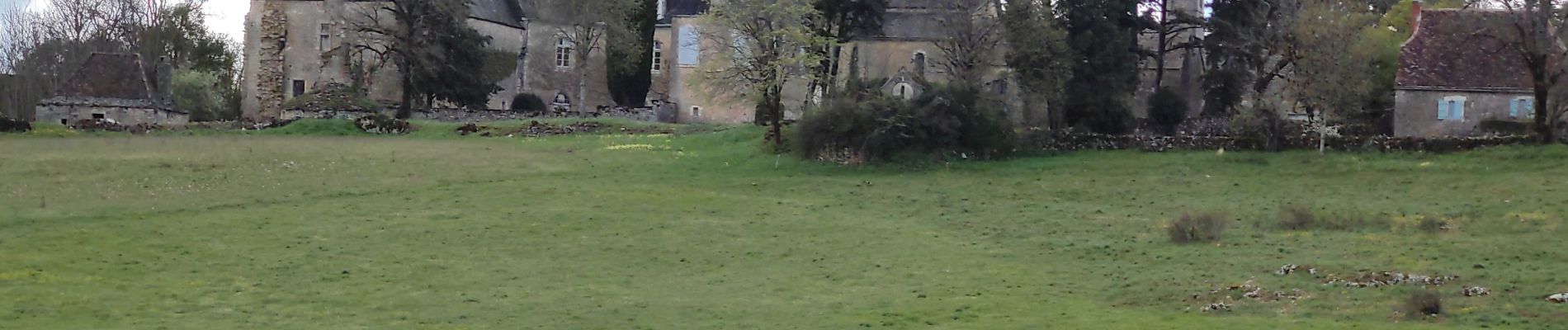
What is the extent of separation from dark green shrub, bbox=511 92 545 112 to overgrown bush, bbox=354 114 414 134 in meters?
18.3

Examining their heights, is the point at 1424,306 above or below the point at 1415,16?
below

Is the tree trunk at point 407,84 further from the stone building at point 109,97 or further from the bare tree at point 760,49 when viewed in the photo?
the bare tree at point 760,49

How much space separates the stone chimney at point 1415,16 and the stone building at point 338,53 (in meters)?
36.2

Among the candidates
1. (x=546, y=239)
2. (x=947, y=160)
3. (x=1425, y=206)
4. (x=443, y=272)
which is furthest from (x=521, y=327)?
(x=947, y=160)

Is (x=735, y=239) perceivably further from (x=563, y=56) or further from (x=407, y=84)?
(x=563, y=56)

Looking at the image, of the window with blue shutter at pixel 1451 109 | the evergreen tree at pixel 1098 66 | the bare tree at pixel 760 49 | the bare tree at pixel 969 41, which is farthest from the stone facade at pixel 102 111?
the window with blue shutter at pixel 1451 109

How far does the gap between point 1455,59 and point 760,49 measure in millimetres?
22669

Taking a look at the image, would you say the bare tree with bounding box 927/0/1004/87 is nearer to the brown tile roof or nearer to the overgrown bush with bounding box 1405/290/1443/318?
the overgrown bush with bounding box 1405/290/1443/318

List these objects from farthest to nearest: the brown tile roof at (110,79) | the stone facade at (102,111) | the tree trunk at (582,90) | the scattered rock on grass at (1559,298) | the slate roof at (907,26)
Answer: the tree trunk at (582,90) → the slate roof at (907,26) → the brown tile roof at (110,79) → the stone facade at (102,111) → the scattered rock on grass at (1559,298)

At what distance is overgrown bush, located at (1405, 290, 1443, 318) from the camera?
78.3ft

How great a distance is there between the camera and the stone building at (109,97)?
6575cm

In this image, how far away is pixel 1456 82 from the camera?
55.3 meters

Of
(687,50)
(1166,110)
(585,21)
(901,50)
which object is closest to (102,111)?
(585,21)

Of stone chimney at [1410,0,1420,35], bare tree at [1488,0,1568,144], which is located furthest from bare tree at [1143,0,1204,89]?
bare tree at [1488,0,1568,144]
